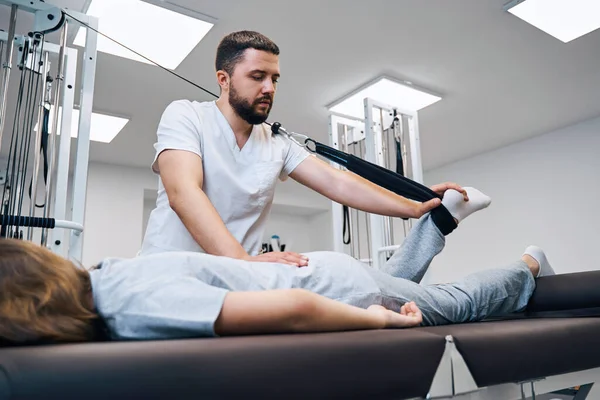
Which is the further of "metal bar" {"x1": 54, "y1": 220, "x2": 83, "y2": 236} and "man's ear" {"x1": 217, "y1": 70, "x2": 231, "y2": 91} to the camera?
"metal bar" {"x1": 54, "y1": 220, "x2": 83, "y2": 236}

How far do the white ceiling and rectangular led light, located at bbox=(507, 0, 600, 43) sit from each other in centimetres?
8

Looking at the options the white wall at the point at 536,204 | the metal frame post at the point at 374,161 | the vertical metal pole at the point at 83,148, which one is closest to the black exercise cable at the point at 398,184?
the vertical metal pole at the point at 83,148

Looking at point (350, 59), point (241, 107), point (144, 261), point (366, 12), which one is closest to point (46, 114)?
point (241, 107)

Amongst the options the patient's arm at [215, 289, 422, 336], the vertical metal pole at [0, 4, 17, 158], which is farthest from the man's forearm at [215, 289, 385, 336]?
the vertical metal pole at [0, 4, 17, 158]

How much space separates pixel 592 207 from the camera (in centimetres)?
438

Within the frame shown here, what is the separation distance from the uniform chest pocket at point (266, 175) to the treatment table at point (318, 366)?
2.51 ft

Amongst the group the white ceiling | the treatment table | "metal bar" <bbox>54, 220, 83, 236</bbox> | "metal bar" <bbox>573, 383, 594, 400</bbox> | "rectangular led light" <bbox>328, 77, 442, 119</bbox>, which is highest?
the white ceiling

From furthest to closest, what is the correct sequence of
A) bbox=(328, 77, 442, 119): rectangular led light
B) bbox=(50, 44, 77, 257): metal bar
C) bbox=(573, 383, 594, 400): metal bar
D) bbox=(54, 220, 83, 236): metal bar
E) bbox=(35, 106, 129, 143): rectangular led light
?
bbox=(35, 106, 129, 143): rectangular led light → bbox=(328, 77, 442, 119): rectangular led light → bbox=(50, 44, 77, 257): metal bar → bbox=(54, 220, 83, 236): metal bar → bbox=(573, 383, 594, 400): metal bar

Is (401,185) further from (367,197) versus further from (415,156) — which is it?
(415,156)

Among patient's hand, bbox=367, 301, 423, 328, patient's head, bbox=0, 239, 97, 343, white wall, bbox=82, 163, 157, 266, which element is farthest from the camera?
white wall, bbox=82, 163, 157, 266

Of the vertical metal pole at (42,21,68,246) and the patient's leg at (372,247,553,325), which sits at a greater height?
the vertical metal pole at (42,21,68,246)

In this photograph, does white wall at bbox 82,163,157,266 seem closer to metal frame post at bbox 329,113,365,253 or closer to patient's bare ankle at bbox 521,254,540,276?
metal frame post at bbox 329,113,365,253

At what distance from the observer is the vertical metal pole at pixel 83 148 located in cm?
175

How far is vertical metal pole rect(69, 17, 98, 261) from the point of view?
5.74 ft
